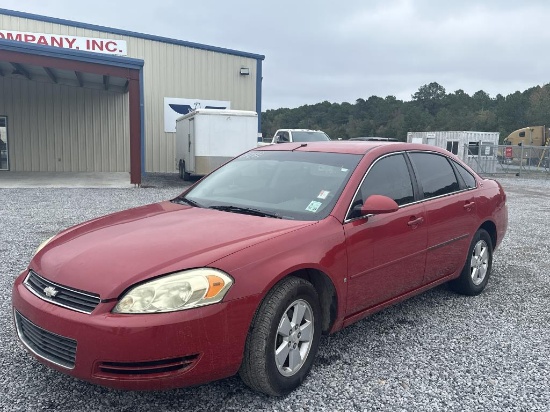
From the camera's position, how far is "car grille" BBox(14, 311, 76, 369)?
2.55 meters

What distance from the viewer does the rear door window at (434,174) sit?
4359 millimetres

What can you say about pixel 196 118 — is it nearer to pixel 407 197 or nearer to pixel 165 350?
pixel 407 197

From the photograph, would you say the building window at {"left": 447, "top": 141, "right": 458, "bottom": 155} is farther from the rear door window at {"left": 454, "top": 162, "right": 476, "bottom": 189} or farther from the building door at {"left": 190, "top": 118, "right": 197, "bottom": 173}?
the rear door window at {"left": 454, "top": 162, "right": 476, "bottom": 189}

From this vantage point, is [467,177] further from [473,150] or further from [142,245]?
[473,150]

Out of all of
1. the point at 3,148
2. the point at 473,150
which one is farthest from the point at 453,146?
the point at 3,148

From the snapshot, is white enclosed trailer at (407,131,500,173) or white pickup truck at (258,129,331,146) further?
white enclosed trailer at (407,131,500,173)

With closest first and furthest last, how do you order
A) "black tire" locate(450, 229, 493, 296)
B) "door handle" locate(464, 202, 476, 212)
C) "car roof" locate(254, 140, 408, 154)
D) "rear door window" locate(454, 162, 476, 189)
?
1. "car roof" locate(254, 140, 408, 154)
2. "door handle" locate(464, 202, 476, 212)
3. "black tire" locate(450, 229, 493, 296)
4. "rear door window" locate(454, 162, 476, 189)

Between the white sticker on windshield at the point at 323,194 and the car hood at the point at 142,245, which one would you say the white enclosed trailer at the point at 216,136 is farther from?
the car hood at the point at 142,245

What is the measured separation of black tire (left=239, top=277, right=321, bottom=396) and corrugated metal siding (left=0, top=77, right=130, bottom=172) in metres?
20.2

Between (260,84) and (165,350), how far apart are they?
21.3 meters

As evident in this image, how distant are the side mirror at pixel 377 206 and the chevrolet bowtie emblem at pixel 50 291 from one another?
2.01 meters

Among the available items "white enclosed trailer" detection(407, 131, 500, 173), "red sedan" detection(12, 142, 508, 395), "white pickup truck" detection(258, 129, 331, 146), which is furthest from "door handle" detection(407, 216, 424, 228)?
"white enclosed trailer" detection(407, 131, 500, 173)

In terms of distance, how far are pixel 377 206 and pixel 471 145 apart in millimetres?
24976

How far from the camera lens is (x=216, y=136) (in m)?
15.9
